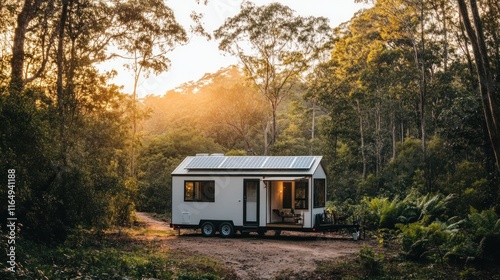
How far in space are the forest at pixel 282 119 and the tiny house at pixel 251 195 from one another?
2044mm

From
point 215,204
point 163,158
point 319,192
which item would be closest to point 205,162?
point 215,204

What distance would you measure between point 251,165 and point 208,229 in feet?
8.68

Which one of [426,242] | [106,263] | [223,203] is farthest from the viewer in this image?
[223,203]

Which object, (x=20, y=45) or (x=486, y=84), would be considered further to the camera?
(x=20, y=45)

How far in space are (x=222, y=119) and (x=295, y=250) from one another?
87.9ft

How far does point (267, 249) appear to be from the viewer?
594 inches

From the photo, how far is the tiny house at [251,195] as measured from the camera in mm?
17688

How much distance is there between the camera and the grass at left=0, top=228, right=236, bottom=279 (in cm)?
862

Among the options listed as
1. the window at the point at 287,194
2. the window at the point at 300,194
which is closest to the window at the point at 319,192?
the window at the point at 300,194

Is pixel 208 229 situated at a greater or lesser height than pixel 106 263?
greater

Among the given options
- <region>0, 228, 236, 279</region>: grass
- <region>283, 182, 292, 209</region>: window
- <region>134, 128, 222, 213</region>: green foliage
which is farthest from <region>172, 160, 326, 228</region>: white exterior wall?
<region>134, 128, 222, 213</region>: green foliage

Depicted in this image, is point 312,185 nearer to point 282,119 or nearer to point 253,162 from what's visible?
point 253,162

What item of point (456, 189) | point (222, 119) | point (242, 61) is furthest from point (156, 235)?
point (222, 119)

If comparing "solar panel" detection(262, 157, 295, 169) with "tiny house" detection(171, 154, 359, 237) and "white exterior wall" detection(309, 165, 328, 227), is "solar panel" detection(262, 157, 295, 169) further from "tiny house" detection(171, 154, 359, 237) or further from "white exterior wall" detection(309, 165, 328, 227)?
"white exterior wall" detection(309, 165, 328, 227)
